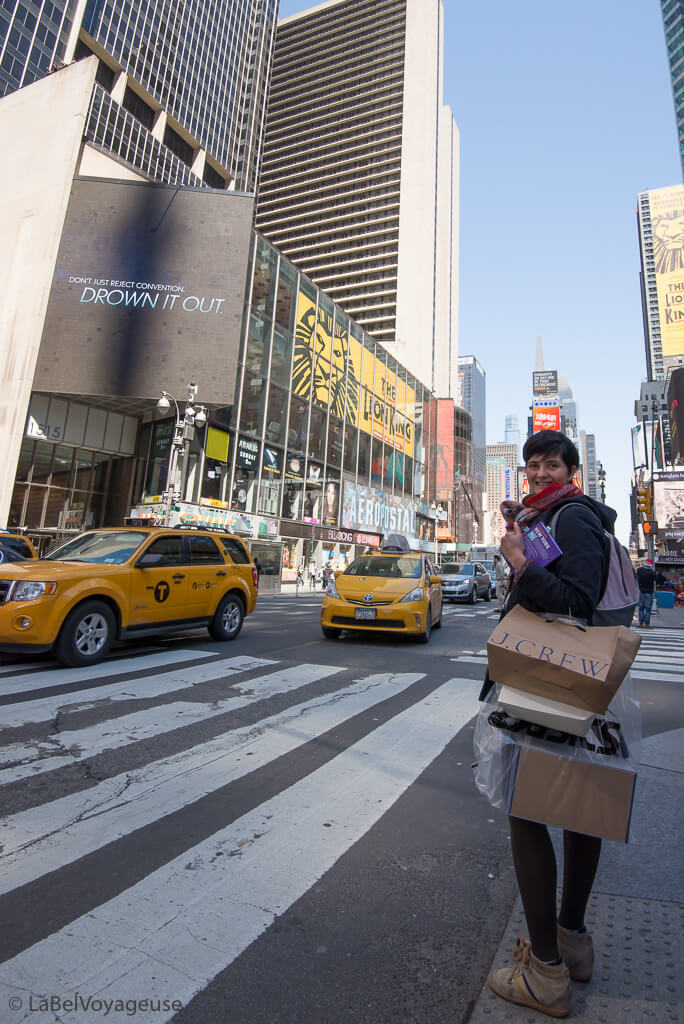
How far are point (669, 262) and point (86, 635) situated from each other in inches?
4870

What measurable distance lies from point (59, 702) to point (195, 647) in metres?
3.29

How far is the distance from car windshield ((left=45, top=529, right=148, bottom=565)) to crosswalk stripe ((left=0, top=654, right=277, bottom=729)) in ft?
5.28

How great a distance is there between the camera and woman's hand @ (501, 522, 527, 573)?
1909 millimetres

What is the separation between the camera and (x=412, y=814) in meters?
3.01

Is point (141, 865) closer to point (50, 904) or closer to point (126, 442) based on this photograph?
point (50, 904)

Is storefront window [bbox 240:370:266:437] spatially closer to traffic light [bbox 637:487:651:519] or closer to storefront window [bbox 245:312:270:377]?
storefront window [bbox 245:312:270:377]

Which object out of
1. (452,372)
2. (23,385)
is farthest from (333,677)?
(452,372)

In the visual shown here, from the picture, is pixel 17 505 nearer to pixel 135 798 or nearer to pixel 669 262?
pixel 135 798

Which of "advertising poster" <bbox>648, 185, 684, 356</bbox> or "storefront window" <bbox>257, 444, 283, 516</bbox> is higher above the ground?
"advertising poster" <bbox>648, 185, 684, 356</bbox>

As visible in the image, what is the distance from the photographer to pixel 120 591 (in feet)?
22.0

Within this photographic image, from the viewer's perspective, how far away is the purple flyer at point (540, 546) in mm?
1854

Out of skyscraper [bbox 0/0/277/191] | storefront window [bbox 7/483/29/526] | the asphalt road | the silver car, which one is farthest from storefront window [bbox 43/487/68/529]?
skyscraper [bbox 0/0/277/191]

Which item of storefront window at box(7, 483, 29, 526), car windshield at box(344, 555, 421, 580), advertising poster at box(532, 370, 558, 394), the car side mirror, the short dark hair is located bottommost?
the car side mirror

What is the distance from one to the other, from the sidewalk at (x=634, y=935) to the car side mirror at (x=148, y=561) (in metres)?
5.77
